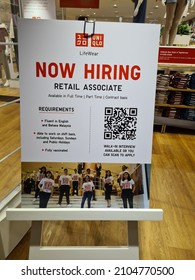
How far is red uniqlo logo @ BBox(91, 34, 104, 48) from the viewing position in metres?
1.25

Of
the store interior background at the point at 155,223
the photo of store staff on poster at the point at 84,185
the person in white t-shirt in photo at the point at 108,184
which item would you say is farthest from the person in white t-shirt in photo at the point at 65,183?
the store interior background at the point at 155,223

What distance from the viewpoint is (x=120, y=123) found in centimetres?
136

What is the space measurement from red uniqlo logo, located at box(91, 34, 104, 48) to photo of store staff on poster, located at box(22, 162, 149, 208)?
56cm

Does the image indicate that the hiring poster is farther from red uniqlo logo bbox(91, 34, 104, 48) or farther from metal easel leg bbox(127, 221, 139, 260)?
metal easel leg bbox(127, 221, 139, 260)

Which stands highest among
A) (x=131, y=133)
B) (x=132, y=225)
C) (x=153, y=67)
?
(x=153, y=67)

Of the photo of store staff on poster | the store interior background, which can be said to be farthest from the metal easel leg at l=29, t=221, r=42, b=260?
the store interior background

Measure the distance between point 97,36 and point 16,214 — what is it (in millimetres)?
922

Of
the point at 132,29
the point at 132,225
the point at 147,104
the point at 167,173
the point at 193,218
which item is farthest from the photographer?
the point at 167,173

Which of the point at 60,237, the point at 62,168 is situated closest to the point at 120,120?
the point at 62,168

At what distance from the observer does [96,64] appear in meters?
1.28

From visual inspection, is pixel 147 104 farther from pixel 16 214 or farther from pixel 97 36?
pixel 16 214

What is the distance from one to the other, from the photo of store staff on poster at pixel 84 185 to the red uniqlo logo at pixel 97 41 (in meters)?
0.56

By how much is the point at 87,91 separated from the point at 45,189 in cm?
52

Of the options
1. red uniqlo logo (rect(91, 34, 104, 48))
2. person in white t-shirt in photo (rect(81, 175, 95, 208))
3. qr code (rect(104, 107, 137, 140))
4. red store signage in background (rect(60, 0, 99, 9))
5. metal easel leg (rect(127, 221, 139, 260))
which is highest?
red store signage in background (rect(60, 0, 99, 9))
